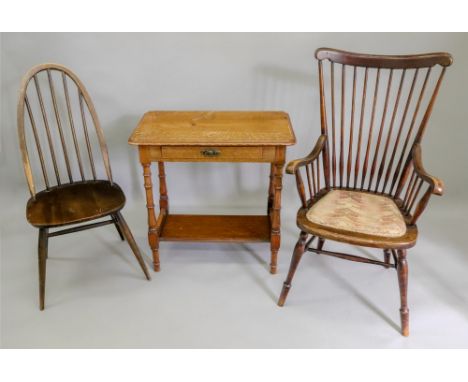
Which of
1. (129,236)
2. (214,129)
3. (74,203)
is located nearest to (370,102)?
(214,129)

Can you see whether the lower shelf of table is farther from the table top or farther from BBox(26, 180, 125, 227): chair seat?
the table top

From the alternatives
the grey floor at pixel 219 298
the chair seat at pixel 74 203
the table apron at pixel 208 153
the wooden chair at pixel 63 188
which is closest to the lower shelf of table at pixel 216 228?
the grey floor at pixel 219 298

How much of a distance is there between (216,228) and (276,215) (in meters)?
0.46

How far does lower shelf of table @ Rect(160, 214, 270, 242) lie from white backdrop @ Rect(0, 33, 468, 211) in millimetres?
586

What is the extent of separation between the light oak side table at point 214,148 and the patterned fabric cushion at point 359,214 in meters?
0.26

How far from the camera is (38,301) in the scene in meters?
2.16

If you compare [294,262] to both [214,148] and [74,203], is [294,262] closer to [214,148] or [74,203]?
[214,148]

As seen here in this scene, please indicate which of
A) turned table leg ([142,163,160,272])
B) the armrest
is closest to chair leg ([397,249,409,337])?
the armrest

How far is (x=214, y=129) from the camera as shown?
2104 mm

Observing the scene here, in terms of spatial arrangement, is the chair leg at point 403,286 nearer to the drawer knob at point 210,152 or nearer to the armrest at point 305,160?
the armrest at point 305,160

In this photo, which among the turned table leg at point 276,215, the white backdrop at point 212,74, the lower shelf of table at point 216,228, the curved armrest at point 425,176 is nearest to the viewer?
the curved armrest at point 425,176

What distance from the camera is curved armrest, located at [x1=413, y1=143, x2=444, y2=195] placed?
1.67m

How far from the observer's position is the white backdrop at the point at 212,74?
249 centimetres

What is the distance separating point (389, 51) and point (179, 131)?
139cm
